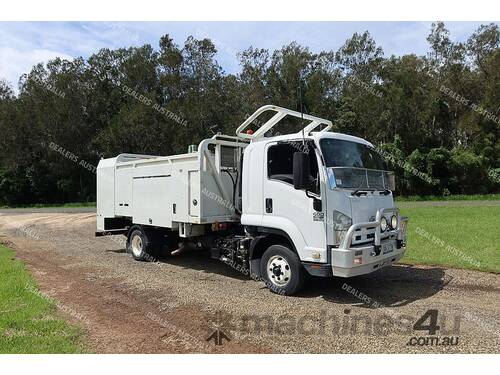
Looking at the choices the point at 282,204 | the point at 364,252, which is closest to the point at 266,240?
the point at 282,204

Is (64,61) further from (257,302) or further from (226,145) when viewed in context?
(257,302)

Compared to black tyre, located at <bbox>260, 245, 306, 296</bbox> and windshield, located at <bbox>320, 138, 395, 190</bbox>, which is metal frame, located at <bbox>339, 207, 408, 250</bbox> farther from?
black tyre, located at <bbox>260, 245, 306, 296</bbox>

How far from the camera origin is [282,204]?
6.89 m

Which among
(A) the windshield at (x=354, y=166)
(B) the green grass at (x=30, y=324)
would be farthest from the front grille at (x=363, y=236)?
(B) the green grass at (x=30, y=324)

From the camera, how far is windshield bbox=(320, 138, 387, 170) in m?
6.62

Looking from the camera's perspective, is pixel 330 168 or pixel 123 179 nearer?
pixel 330 168

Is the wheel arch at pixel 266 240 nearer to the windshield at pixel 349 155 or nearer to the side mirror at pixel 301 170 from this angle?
the side mirror at pixel 301 170

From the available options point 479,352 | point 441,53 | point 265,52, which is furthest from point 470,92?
point 479,352

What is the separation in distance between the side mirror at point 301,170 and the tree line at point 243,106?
2508 cm

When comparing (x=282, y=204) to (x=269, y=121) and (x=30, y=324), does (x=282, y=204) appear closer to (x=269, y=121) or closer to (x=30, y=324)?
(x=269, y=121)

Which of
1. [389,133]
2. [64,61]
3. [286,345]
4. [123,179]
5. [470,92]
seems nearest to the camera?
[286,345]

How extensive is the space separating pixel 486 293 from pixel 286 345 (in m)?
4.02

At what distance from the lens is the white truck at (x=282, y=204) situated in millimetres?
6336

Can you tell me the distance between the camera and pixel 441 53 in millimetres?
37219
